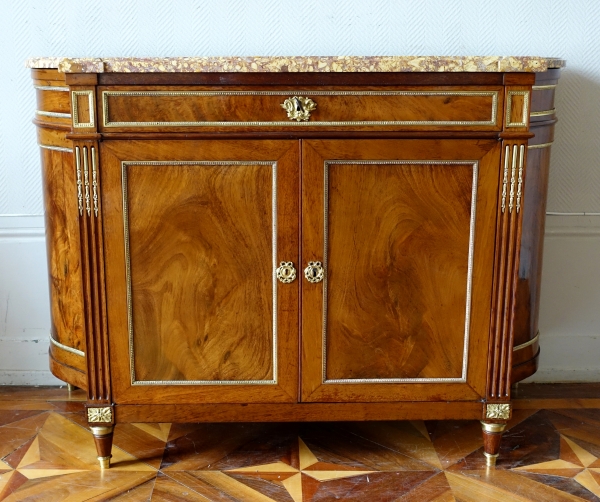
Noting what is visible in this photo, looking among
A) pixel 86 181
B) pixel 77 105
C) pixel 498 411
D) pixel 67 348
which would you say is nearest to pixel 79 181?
pixel 86 181

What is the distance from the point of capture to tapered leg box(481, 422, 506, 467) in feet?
5.11

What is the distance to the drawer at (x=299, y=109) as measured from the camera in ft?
4.48

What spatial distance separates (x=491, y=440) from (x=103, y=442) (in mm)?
812

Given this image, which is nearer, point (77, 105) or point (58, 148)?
point (77, 105)

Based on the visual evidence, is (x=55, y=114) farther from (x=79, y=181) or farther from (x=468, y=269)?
(x=468, y=269)

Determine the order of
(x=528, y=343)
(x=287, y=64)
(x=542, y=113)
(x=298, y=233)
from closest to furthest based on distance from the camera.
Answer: (x=287, y=64) < (x=298, y=233) < (x=542, y=113) < (x=528, y=343)

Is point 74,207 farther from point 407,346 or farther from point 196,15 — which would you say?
point 407,346

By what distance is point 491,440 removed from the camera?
5.15 ft

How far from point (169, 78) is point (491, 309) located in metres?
0.76

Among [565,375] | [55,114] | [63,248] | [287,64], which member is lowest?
[565,375]

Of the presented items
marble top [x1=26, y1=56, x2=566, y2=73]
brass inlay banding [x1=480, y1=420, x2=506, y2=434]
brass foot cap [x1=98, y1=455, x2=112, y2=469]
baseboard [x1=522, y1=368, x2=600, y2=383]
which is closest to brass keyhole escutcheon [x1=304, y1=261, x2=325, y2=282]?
marble top [x1=26, y1=56, x2=566, y2=73]

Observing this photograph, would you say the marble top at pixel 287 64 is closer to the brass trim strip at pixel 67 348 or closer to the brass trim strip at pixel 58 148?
the brass trim strip at pixel 58 148

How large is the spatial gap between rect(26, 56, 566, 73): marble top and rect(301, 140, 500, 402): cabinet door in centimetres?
14

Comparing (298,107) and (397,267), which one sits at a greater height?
(298,107)
